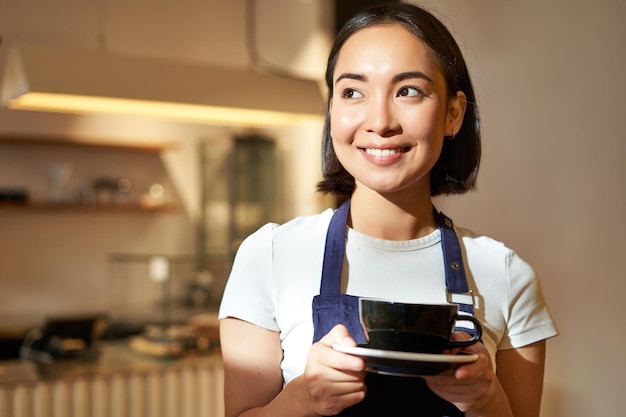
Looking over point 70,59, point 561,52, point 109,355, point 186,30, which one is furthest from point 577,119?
point 186,30

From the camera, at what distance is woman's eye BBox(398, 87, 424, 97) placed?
110cm

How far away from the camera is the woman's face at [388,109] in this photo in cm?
108

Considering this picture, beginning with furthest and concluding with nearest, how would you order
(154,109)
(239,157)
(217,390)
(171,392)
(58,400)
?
(239,157)
(217,390)
(171,392)
(58,400)
(154,109)

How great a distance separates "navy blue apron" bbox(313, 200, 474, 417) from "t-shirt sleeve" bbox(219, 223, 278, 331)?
0.08 metres

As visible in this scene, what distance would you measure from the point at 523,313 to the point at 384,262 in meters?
0.23

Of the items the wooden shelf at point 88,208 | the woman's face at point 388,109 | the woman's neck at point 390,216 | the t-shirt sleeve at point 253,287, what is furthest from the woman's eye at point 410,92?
the wooden shelf at point 88,208

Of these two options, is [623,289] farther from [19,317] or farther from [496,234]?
[19,317]

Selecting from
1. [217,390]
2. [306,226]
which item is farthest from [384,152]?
[217,390]

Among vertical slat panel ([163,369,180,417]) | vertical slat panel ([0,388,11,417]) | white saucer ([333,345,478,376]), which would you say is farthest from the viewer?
vertical slat panel ([163,369,180,417])

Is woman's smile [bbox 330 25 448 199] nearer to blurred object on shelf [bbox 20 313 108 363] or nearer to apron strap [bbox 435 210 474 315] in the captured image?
apron strap [bbox 435 210 474 315]

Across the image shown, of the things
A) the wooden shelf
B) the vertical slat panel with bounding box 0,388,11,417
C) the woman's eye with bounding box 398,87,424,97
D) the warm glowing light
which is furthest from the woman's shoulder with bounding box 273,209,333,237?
the wooden shelf

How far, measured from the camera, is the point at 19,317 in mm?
5473

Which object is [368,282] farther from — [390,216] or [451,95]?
[451,95]

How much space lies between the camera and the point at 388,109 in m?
1.08
